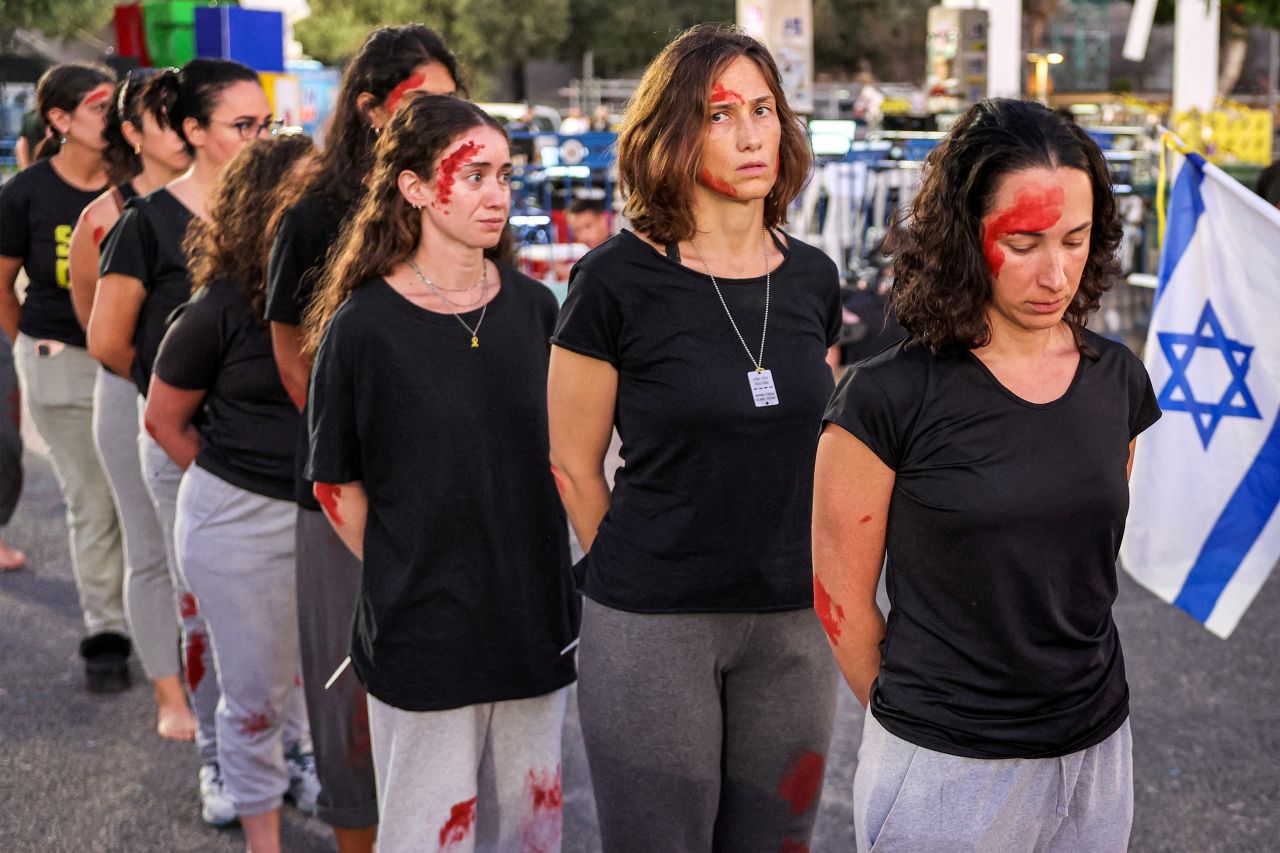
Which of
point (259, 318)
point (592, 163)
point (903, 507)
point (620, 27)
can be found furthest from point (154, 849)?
point (620, 27)

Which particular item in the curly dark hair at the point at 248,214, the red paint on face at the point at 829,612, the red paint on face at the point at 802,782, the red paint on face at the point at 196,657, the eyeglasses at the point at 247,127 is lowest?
the red paint on face at the point at 196,657

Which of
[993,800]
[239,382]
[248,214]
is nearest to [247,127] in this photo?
[248,214]

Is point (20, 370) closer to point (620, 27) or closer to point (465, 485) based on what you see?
point (465, 485)

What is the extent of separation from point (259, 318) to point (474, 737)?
1279 millimetres

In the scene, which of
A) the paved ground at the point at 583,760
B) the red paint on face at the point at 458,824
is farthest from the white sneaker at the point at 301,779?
the red paint on face at the point at 458,824

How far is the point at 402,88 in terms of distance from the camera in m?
3.71

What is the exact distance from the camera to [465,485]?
294 cm

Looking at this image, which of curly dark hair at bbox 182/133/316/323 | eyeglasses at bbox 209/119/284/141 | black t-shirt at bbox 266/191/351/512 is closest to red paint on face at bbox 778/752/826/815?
black t-shirt at bbox 266/191/351/512

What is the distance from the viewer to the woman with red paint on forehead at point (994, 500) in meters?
2.12

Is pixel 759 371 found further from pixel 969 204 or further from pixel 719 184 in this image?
pixel 969 204

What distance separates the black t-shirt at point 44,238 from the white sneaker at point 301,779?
192cm

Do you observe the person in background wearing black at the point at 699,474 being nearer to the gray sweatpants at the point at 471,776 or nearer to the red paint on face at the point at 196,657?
the gray sweatpants at the point at 471,776

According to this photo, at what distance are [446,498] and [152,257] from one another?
5.54 feet

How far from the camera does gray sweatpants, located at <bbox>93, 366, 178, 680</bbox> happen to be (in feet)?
15.7
